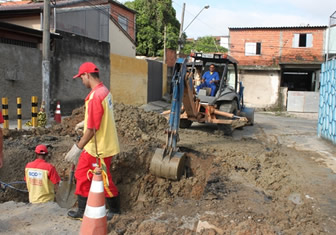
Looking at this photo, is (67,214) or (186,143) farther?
(186,143)

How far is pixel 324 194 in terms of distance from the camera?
4.77 metres

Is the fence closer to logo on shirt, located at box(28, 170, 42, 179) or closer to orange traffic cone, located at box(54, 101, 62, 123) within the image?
logo on shirt, located at box(28, 170, 42, 179)

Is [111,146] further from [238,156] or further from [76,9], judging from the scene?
[76,9]

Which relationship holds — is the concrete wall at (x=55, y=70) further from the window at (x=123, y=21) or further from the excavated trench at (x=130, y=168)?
the window at (x=123, y=21)

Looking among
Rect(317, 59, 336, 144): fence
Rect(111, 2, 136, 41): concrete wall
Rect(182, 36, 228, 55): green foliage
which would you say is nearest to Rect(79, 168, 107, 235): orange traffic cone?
→ Rect(317, 59, 336, 144): fence

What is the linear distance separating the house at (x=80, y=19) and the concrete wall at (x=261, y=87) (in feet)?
30.4

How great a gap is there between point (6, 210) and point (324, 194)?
4337mm

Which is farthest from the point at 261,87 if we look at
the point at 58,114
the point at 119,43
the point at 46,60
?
the point at 46,60

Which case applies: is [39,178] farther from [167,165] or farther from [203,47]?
[203,47]

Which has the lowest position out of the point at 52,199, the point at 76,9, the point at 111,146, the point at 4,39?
the point at 52,199

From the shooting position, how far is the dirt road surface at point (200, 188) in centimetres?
338

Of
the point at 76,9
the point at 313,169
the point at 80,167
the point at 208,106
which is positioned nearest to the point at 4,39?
the point at 76,9

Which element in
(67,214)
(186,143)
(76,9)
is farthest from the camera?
(76,9)

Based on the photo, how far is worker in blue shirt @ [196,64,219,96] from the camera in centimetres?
914
